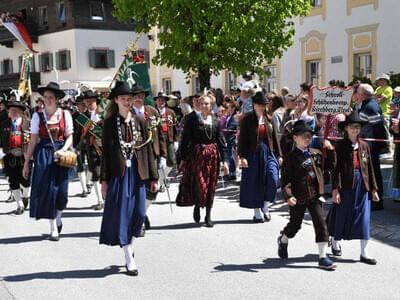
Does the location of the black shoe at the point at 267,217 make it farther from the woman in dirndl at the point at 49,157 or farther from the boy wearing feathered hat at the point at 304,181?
the woman in dirndl at the point at 49,157

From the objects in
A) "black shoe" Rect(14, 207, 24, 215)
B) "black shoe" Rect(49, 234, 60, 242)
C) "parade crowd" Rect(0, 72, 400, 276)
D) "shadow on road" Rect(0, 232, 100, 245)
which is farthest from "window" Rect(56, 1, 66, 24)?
"black shoe" Rect(49, 234, 60, 242)

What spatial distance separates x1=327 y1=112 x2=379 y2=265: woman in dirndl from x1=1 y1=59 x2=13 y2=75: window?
147 ft

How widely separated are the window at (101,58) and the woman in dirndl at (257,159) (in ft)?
109

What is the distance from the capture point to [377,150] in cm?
962

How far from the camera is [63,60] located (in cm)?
4109

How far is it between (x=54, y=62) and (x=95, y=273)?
3731 cm

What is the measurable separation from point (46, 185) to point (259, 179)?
10.1 feet

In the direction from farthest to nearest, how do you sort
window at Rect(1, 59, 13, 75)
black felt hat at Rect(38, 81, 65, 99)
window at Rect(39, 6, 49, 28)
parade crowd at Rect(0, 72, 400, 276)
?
window at Rect(1, 59, 13, 75) → window at Rect(39, 6, 49, 28) → black felt hat at Rect(38, 81, 65, 99) → parade crowd at Rect(0, 72, 400, 276)

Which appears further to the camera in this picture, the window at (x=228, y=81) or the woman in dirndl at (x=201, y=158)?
the window at (x=228, y=81)

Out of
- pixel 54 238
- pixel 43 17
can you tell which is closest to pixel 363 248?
pixel 54 238

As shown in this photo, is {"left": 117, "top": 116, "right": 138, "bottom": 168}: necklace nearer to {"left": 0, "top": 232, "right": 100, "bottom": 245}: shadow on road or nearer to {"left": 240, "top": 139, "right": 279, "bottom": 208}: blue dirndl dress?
{"left": 0, "top": 232, "right": 100, "bottom": 245}: shadow on road

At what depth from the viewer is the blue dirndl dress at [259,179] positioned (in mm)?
8633

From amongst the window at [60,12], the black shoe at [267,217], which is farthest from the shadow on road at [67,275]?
the window at [60,12]

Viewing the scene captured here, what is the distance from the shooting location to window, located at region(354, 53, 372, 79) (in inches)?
866
